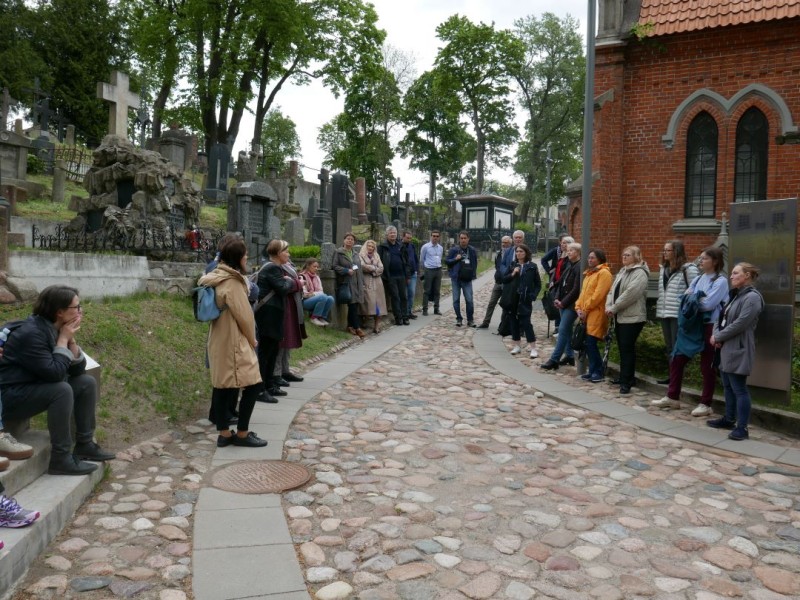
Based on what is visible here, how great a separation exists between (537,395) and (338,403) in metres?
2.61

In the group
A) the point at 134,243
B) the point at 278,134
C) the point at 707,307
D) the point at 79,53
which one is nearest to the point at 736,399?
the point at 707,307

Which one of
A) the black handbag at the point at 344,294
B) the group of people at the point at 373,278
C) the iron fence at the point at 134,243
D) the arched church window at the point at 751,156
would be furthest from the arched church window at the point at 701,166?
the iron fence at the point at 134,243

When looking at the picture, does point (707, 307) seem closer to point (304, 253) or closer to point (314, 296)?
point (314, 296)

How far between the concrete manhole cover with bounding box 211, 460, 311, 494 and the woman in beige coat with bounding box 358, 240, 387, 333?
25.3ft

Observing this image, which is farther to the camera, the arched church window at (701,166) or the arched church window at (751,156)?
the arched church window at (701,166)

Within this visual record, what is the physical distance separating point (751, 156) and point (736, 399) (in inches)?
365

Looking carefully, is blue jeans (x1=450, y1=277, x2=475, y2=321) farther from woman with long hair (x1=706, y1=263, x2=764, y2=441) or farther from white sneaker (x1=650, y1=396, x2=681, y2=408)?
woman with long hair (x1=706, y1=263, x2=764, y2=441)

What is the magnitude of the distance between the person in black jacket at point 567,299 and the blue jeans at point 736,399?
3.15 m

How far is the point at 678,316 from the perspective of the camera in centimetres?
760

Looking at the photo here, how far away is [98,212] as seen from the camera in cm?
1419

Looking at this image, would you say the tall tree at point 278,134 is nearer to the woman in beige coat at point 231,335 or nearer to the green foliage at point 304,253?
the green foliage at point 304,253

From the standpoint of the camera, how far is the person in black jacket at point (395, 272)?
13977 mm

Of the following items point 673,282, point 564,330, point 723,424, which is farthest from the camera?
point 564,330

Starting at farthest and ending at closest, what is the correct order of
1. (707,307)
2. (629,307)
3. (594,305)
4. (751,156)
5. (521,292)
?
(751,156) < (521,292) < (594,305) < (629,307) < (707,307)
